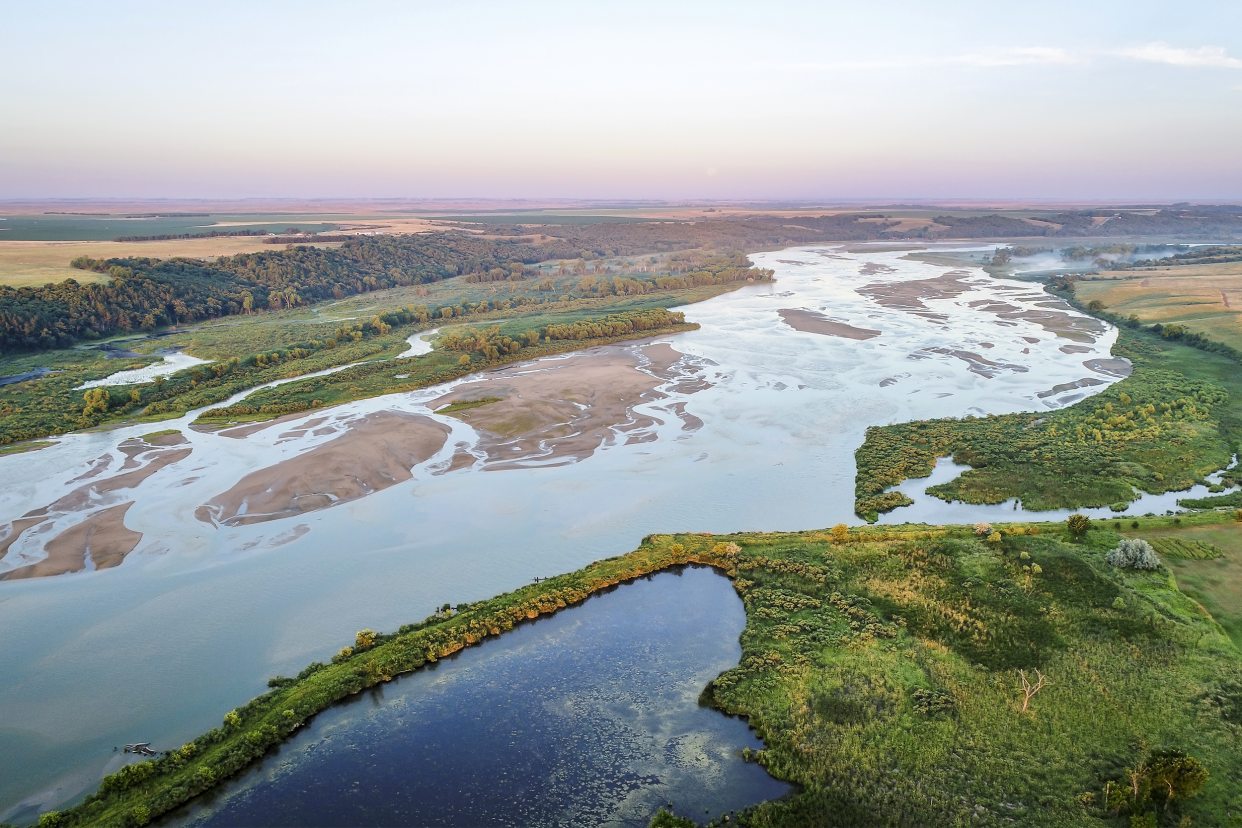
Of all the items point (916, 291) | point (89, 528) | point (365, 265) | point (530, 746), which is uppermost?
point (365, 265)

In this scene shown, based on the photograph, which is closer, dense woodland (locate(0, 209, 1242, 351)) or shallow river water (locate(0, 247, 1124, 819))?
shallow river water (locate(0, 247, 1124, 819))

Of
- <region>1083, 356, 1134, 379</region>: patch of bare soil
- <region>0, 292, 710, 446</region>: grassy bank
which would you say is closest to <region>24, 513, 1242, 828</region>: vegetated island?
<region>1083, 356, 1134, 379</region>: patch of bare soil

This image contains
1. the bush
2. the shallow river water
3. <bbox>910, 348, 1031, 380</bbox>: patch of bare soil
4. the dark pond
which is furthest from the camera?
<bbox>910, 348, 1031, 380</bbox>: patch of bare soil

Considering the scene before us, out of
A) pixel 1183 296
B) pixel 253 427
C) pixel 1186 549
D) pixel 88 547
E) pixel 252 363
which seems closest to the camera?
pixel 1186 549

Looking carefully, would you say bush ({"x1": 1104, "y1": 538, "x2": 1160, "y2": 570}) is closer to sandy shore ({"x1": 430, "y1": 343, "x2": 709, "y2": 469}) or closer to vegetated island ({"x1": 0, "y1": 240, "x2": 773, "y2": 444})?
sandy shore ({"x1": 430, "y1": 343, "x2": 709, "y2": 469})

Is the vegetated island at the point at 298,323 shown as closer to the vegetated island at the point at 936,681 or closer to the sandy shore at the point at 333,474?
the sandy shore at the point at 333,474

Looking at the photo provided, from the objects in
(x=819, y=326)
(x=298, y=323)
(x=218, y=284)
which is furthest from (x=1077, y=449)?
(x=218, y=284)

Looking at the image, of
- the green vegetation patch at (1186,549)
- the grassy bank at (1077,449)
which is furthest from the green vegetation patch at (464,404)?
the green vegetation patch at (1186,549)

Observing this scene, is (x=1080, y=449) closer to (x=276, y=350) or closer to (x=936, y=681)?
(x=936, y=681)
